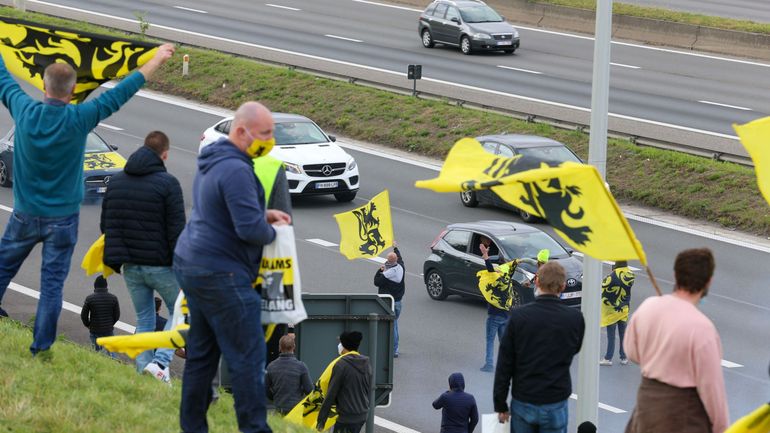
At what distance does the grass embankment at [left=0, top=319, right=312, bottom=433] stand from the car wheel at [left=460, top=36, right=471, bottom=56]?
122ft

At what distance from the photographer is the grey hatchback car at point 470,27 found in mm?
46656

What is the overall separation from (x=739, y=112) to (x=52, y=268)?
31.9 meters

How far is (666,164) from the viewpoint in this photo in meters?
31.8

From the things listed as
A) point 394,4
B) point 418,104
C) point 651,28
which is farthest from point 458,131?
point 394,4

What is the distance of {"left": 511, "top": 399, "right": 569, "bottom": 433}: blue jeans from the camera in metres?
8.79

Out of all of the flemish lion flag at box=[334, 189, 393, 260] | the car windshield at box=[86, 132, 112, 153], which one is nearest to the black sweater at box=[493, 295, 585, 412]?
the flemish lion flag at box=[334, 189, 393, 260]

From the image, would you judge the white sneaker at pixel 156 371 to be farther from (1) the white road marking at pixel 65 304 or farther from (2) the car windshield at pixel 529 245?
(2) the car windshield at pixel 529 245

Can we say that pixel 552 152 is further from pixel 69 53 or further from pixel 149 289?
pixel 149 289

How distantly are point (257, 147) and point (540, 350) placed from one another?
2.47 m

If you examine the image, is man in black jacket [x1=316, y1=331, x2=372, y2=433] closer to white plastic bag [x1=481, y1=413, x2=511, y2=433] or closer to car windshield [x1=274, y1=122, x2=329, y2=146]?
white plastic bag [x1=481, y1=413, x2=511, y2=433]

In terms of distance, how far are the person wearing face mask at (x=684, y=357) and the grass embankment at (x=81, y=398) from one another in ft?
9.59

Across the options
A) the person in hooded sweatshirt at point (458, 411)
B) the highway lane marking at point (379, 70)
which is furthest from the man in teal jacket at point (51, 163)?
the highway lane marking at point (379, 70)

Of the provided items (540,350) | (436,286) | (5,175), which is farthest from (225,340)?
(5,175)

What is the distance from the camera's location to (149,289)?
10250 mm
